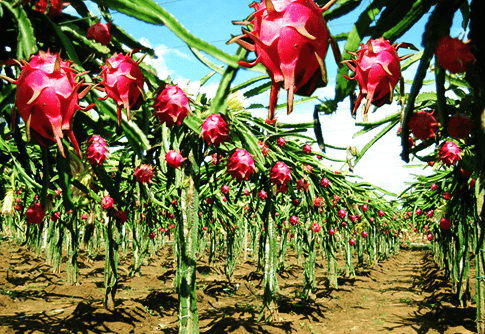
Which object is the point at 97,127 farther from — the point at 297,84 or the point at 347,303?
the point at 347,303

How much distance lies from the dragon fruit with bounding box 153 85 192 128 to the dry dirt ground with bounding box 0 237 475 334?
3.85 metres

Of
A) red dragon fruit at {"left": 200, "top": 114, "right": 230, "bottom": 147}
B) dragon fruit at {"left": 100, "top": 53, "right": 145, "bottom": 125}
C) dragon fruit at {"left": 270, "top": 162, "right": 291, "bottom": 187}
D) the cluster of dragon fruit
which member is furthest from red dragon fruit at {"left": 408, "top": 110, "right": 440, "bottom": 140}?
dragon fruit at {"left": 270, "top": 162, "right": 291, "bottom": 187}

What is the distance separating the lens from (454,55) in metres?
0.72

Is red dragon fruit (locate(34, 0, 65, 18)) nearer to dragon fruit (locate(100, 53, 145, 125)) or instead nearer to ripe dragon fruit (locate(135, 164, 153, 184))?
dragon fruit (locate(100, 53, 145, 125))

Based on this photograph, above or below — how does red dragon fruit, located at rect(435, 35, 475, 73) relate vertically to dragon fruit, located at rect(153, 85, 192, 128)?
below

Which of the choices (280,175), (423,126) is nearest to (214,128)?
(423,126)

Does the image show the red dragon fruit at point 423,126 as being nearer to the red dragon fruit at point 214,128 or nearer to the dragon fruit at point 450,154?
the red dragon fruit at point 214,128

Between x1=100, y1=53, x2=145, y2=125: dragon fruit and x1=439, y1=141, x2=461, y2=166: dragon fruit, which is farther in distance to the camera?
x1=439, y1=141, x2=461, y2=166: dragon fruit

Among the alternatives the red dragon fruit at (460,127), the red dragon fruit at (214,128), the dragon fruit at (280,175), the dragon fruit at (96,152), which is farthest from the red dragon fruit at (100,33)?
the dragon fruit at (280,175)

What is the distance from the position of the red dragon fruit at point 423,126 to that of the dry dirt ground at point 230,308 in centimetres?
414

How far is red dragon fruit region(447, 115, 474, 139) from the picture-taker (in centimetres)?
107

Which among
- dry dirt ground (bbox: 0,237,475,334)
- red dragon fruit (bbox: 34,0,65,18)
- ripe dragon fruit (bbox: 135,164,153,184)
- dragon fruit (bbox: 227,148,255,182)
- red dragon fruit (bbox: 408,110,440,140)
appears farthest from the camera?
dry dirt ground (bbox: 0,237,475,334)

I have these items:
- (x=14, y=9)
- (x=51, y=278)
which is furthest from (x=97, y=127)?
(x=51, y=278)

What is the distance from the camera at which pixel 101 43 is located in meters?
1.16
